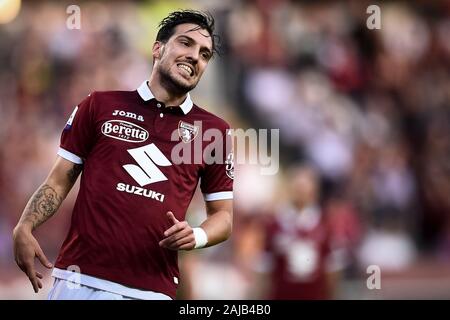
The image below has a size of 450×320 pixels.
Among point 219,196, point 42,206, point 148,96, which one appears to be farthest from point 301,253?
point 42,206

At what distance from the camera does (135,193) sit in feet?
14.8

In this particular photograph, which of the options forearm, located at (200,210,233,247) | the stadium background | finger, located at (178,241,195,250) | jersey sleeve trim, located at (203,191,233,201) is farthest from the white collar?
the stadium background

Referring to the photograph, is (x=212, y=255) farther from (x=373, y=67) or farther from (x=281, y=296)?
(x=373, y=67)

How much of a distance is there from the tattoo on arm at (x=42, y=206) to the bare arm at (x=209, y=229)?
66 centimetres

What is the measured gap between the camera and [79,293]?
4480 mm

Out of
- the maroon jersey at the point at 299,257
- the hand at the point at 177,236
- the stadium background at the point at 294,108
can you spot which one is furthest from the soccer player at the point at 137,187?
the stadium background at the point at 294,108

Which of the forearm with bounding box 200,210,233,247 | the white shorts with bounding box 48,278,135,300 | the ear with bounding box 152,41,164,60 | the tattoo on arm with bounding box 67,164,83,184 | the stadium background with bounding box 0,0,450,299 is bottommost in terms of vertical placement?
the white shorts with bounding box 48,278,135,300

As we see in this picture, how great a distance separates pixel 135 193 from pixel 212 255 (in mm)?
5538

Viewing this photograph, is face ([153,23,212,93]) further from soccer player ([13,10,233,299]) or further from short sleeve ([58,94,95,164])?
short sleeve ([58,94,95,164])

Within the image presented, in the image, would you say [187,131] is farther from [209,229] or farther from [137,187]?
[209,229]

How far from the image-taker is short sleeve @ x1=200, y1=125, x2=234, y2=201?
188 inches

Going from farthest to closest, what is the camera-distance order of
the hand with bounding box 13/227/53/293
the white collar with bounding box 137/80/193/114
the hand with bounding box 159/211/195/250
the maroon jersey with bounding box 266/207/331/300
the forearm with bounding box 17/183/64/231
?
the maroon jersey with bounding box 266/207/331/300 → the white collar with bounding box 137/80/193/114 → the forearm with bounding box 17/183/64/231 → the hand with bounding box 13/227/53/293 → the hand with bounding box 159/211/195/250
